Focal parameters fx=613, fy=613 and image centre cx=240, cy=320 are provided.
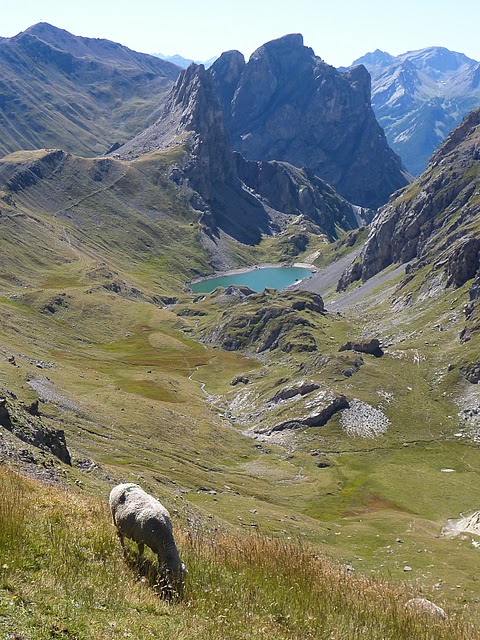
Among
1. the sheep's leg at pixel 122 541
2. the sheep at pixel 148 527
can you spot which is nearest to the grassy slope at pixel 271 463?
the sheep at pixel 148 527

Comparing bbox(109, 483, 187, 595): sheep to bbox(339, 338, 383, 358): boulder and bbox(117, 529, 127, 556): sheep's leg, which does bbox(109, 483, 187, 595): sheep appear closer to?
bbox(117, 529, 127, 556): sheep's leg

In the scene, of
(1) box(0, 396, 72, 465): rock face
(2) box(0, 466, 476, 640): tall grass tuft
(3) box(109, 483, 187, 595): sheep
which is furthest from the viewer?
(1) box(0, 396, 72, 465): rock face

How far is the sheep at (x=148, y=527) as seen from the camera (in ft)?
55.7

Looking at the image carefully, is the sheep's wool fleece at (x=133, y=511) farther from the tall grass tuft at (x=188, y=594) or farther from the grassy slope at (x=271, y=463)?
the grassy slope at (x=271, y=463)

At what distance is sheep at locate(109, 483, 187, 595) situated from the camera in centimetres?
1697

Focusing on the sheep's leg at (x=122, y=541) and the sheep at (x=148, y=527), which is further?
the sheep's leg at (x=122, y=541)

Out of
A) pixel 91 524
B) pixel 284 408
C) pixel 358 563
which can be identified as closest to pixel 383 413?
pixel 284 408

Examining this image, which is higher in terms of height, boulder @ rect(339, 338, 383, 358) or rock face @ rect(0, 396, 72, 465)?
rock face @ rect(0, 396, 72, 465)

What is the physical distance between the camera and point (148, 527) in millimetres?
17328

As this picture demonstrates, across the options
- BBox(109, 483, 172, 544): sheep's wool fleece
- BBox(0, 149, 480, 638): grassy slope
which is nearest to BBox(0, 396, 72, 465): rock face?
BBox(0, 149, 480, 638): grassy slope

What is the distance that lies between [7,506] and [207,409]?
137601 millimetres

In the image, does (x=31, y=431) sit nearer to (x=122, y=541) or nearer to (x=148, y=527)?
(x=122, y=541)

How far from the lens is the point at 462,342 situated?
583 feet

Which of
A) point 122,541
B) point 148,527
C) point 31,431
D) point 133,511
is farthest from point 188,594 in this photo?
point 31,431
